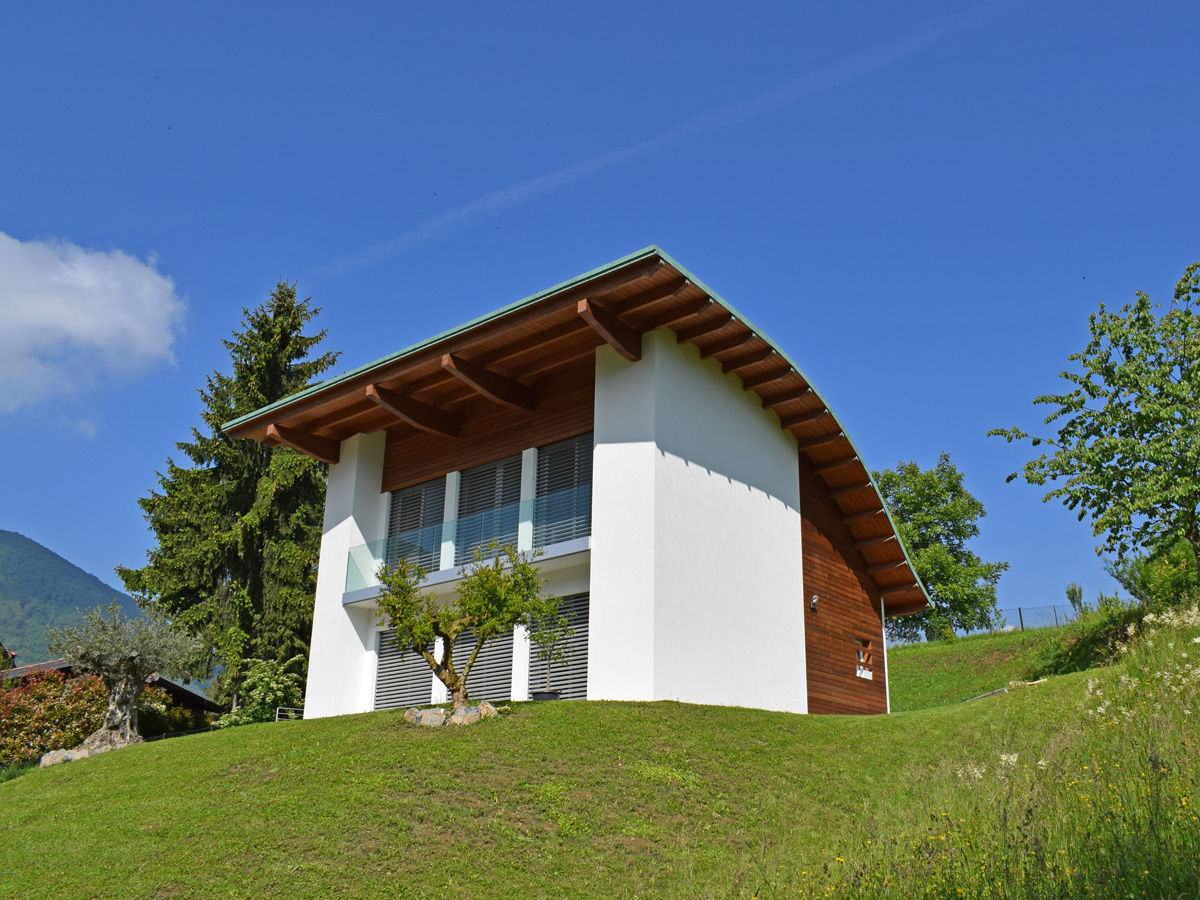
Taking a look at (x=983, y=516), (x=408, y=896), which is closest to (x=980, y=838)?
(x=408, y=896)

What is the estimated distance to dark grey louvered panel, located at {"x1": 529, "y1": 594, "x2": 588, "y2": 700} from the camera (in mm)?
18500

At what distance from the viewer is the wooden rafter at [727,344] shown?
18938 mm

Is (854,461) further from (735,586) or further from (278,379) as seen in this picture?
(278,379)

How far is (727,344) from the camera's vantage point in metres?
19.3

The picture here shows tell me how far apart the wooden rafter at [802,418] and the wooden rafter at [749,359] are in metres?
2.13

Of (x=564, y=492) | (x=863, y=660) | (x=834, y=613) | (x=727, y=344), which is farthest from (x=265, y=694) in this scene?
(x=727, y=344)

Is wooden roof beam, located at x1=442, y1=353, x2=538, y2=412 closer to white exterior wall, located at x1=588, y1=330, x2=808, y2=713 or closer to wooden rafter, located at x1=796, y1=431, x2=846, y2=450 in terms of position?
white exterior wall, located at x1=588, y1=330, x2=808, y2=713

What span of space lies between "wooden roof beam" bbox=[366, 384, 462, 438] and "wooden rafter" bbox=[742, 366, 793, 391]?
20.0 feet

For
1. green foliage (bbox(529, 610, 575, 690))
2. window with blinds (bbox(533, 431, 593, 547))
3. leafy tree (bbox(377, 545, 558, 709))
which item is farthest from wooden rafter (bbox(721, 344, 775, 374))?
leafy tree (bbox(377, 545, 558, 709))

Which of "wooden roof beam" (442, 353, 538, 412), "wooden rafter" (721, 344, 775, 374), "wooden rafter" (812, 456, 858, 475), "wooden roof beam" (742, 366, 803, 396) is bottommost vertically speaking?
"wooden rafter" (812, 456, 858, 475)

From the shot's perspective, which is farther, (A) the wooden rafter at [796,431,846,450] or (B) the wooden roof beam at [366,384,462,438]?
(A) the wooden rafter at [796,431,846,450]

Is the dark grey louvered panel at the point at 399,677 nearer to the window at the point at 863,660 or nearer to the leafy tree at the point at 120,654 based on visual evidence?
the leafy tree at the point at 120,654

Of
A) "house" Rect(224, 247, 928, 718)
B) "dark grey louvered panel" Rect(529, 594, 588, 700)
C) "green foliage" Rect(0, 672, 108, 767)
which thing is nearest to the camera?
"house" Rect(224, 247, 928, 718)

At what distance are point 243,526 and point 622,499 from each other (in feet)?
54.8
